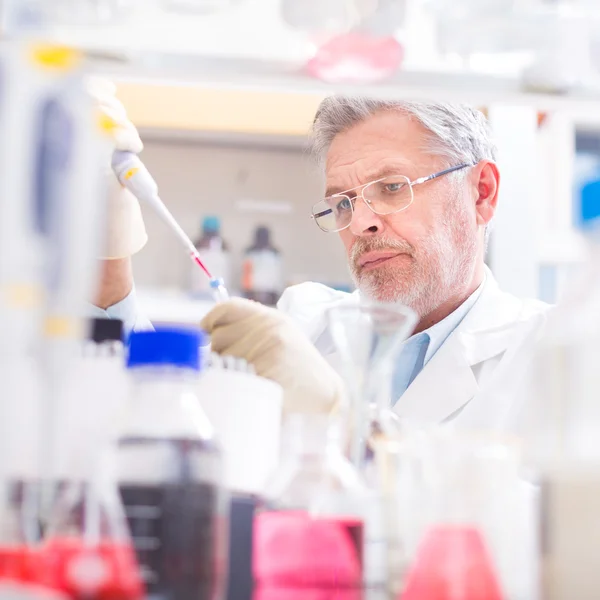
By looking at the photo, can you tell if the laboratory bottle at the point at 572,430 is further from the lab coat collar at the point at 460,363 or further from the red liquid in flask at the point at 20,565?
the lab coat collar at the point at 460,363

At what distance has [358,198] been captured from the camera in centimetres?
206

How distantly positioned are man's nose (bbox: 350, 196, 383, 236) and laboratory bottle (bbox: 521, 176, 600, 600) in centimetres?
140

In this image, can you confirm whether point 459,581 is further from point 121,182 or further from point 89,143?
point 121,182

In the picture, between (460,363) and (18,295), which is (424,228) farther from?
(18,295)

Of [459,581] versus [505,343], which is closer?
[459,581]

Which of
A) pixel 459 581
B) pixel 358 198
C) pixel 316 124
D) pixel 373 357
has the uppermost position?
pixel 316 124

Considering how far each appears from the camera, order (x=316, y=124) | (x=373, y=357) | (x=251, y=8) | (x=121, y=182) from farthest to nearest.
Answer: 1. (x=316, y=124)
2. (x=121, y=182)
3. (x=373, y=357)
4. (x=251, y=8)

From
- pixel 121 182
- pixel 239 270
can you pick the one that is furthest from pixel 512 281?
pixel 121 182

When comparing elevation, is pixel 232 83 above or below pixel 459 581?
above

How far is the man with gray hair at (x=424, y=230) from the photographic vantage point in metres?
1.89

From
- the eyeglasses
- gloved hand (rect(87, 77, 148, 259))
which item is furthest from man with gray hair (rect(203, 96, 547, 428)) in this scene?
gloved hand (rect(87, 77, 148, 259))

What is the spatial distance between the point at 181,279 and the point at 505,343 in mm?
1428

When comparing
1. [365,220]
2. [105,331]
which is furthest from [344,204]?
[105,331]

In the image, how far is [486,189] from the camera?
88.0 inches
